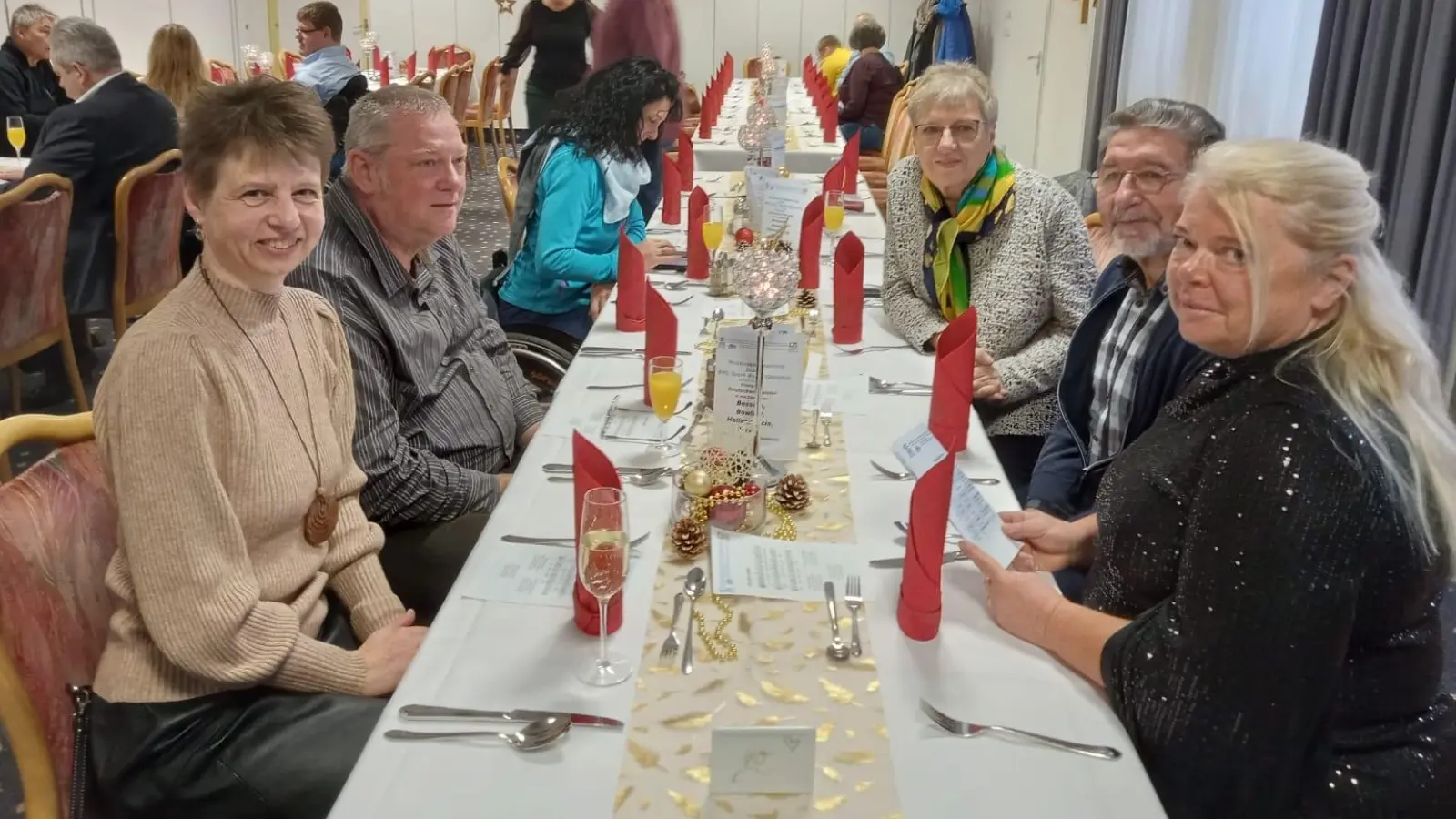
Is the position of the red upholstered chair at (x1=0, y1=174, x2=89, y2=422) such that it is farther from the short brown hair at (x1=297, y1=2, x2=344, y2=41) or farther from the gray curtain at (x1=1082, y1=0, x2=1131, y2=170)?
the gray curtain at (x1=1082, y1=0, x2=1131, y2=170)

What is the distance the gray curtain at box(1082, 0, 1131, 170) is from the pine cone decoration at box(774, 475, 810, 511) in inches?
198

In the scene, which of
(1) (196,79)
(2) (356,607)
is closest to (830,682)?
(2) (356,607)

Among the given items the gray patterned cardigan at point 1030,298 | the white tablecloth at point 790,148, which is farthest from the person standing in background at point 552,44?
the gray patterned cardigan at point 1030,298

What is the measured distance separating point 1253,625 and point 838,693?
0.43 meters

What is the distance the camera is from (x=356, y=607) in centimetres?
176

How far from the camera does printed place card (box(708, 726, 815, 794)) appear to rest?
1004mm

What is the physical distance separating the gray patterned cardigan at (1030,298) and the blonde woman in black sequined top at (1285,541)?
116 centimetres

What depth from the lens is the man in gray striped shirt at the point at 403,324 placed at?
1989 millimetres

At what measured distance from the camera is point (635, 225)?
3729 millimetres

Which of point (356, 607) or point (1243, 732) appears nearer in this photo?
point (1243, 732)

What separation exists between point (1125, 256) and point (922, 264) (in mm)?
693

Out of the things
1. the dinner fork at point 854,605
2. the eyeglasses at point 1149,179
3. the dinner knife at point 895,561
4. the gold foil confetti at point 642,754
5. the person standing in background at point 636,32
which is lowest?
the gold foil confetti at point 642,754

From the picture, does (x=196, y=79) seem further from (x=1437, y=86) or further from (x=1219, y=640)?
(x=1219, y=640)

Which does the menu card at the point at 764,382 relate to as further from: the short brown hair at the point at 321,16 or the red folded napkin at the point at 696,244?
the short brown hair at the point at 321,16
